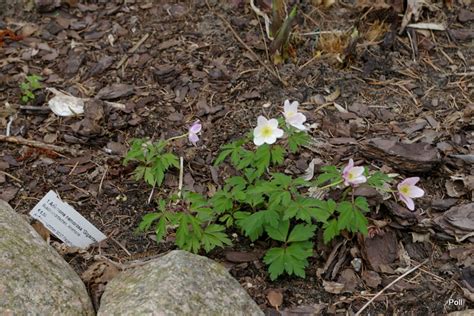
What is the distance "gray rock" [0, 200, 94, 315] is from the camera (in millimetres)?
2223

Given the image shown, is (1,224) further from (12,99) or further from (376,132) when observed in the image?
(376,132)

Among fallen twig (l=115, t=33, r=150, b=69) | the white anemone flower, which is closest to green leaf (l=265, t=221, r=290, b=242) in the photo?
the white anemone flower

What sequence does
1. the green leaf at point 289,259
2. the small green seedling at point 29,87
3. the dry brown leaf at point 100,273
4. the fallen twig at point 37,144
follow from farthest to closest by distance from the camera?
1. the small green seedling at point 29,87
2. the fallen twig at point 37,144
3. the dry brown leaf at point 100,273
4. the green leaf at point 289,259

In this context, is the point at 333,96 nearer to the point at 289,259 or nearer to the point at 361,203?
the point at 361,203

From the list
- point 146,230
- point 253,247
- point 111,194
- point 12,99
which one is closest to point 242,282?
point 253,247

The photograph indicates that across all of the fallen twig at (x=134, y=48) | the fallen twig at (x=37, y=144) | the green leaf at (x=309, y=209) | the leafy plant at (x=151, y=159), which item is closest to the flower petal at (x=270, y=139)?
the green leaf at (x=309, y=209)

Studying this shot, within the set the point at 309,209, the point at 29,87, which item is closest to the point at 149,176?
the point at 309,209

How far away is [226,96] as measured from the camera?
11.4 ft

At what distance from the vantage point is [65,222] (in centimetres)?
286

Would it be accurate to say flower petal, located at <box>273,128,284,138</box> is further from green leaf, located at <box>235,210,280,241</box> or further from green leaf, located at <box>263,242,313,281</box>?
green leaf, located at <box>263,242,313,281</box>

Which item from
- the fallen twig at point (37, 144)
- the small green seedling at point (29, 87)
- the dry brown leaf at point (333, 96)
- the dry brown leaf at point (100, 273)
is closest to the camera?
the dry brown leaf at point (100, 273)

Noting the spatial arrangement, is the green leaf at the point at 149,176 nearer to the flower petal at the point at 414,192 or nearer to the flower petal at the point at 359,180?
the flower petal at the point at 359,180

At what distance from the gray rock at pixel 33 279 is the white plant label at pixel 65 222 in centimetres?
27

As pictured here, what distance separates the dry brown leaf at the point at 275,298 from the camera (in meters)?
2.56
